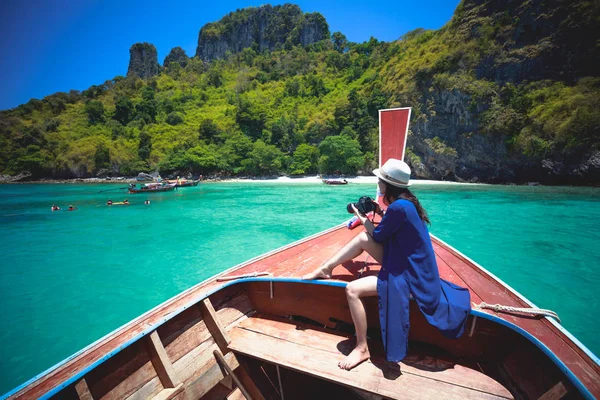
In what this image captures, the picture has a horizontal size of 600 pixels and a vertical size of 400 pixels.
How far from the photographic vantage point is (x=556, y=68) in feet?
97.4

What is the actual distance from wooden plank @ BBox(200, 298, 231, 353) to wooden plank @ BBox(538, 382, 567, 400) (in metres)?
2.22

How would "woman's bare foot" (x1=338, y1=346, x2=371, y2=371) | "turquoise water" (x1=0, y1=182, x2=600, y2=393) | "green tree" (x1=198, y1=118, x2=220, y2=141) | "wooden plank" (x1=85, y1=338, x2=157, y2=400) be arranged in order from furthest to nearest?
"green tree" (x1=198, y1=118, x2=220, y2=141) → "turquoise water" (x1=0, y1=182, x2=600, y2=393) → "woman's bare foot" (x1=338, y1=346, x2=371, y2=371) → "wooden plank" (x1=85, y1=338, x2=157, y2=400)

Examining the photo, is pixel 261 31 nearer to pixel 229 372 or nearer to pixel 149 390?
pixel 229 372

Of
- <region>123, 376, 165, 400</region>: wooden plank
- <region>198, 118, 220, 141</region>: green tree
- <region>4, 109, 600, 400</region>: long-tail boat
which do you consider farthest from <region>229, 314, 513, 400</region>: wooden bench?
<region>198, 118, 220, 141</region>: green tree

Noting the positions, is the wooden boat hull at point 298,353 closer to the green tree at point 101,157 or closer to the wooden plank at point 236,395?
the wooden plank at point 236,395

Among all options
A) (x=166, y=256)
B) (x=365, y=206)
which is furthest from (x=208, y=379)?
(x=166, y=256)

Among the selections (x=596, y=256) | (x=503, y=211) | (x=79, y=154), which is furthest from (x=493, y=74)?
(x=79, y=154)

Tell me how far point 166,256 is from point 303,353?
862 centimetres

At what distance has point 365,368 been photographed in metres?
1.92

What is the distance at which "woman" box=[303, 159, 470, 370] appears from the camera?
1.83m

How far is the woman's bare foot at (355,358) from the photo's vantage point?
75.1 inches

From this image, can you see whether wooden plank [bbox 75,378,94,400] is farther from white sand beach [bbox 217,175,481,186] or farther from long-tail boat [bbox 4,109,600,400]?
white sand beach [bbox 217,175,481,186]

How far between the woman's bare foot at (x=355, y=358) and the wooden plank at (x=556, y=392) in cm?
101

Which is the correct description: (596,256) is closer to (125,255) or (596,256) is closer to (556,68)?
(125,255)
